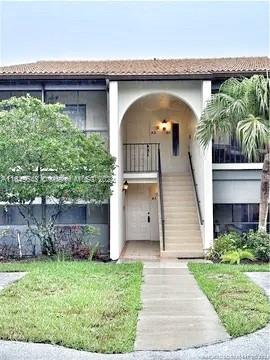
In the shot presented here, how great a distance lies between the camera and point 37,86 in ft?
51.5

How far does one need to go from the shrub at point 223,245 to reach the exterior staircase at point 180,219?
57 centimetres

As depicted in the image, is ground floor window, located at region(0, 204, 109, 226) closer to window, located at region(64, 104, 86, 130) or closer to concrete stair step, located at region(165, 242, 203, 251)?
concrete stair step, located at region(165, 242, 203, 251)

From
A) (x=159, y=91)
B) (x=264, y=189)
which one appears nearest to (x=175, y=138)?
(x=159, y=91)

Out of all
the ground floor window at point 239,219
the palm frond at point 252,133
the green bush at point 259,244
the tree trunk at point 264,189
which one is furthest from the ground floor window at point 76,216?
the palm frond at point 252,133

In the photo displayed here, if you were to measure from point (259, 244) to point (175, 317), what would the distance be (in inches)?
274

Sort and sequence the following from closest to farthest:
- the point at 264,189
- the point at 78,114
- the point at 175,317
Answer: the point at 175,317
the point at 264,189
the point at 78,114

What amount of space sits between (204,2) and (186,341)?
886 centimetres

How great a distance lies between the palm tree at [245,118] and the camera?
12281 mm

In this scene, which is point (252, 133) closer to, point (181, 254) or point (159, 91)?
point (159, 91)

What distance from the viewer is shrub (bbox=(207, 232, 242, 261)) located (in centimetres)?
1378

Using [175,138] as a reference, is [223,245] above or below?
below

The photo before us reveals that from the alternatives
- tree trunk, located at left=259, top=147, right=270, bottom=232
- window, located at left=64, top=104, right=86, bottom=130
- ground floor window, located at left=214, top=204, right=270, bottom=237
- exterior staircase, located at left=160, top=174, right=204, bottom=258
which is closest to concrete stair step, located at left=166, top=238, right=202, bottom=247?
exterior staircase, located at left=160, top=174, right=204, bottom=258

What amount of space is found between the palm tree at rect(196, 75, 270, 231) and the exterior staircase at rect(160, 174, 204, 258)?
2.40m

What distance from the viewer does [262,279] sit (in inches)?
399
